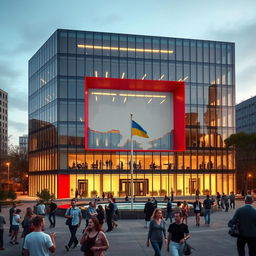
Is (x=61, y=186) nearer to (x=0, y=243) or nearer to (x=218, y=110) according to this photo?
(x=218, y=110)

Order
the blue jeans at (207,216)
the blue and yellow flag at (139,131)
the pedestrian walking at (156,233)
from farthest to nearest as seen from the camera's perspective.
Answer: the blue and yellow flag at (139,131) → the blue jeans at (207,216) → the pedestrian walking at (156,233)

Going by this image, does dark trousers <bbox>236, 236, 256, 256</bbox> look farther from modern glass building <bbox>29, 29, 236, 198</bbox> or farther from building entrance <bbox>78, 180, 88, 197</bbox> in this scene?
building entrance <bbox>78, 180, 88, 197</bbox>

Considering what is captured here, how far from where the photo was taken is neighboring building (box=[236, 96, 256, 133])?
12344 centimetres

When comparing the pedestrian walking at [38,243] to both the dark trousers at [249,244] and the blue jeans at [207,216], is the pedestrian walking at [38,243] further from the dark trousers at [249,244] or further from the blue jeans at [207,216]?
the blue jeans at [207,216]

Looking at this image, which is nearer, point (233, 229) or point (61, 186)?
point (233, 229)

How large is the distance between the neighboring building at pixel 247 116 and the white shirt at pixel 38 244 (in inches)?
4795

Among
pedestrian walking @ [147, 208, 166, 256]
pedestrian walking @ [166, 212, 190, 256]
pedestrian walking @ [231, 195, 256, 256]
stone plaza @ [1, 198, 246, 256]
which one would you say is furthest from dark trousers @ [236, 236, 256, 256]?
stone plaza @ [1, 198, 246, 256]

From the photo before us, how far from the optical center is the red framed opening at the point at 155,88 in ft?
193

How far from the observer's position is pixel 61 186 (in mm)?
57312

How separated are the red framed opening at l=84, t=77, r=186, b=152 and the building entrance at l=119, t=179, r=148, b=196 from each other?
4.93 metres

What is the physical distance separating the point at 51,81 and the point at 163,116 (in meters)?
17.9

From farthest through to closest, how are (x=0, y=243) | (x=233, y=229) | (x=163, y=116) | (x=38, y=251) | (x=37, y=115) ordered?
(x=37, y=115) → (x=163, y=116) → (x=0, y=243) → (x=233, y=229) → (x=38, y=251)

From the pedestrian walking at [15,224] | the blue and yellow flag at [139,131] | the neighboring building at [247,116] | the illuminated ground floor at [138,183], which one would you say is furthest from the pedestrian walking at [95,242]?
the neighboring building at [247,116]

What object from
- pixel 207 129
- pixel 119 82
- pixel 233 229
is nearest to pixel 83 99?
pixel 119 82
